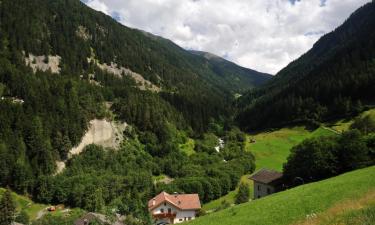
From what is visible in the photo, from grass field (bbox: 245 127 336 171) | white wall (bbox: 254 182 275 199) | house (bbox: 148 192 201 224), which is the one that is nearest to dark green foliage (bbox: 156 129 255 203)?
grass field (bbox: 245 127 336 171)

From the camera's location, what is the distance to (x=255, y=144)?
176500mm

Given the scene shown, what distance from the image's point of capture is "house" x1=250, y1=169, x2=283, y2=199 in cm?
7362

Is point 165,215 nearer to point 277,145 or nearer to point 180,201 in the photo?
point 180,201

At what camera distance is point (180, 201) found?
328 feet

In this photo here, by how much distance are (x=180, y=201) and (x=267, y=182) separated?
32873 mm

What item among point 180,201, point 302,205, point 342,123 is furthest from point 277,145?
point 302,205

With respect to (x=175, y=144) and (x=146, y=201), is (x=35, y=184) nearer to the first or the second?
(x=146, y=201)

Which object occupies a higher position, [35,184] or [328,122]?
[328,122]

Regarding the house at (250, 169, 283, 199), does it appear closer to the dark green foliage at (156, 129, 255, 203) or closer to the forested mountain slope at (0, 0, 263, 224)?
the forested mountain slope at (0, 0, 263, 224)

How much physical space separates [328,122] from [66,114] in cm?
12263

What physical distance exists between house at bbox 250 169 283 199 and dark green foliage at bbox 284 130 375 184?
3911mm

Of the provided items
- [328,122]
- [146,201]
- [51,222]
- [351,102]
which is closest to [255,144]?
[328,122]

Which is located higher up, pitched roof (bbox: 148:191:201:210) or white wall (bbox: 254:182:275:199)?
white wall (bbox: 254:182:275:199)

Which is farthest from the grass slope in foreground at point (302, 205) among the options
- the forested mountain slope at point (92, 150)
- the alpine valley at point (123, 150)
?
the forested mountain slope at point (92, 150)
